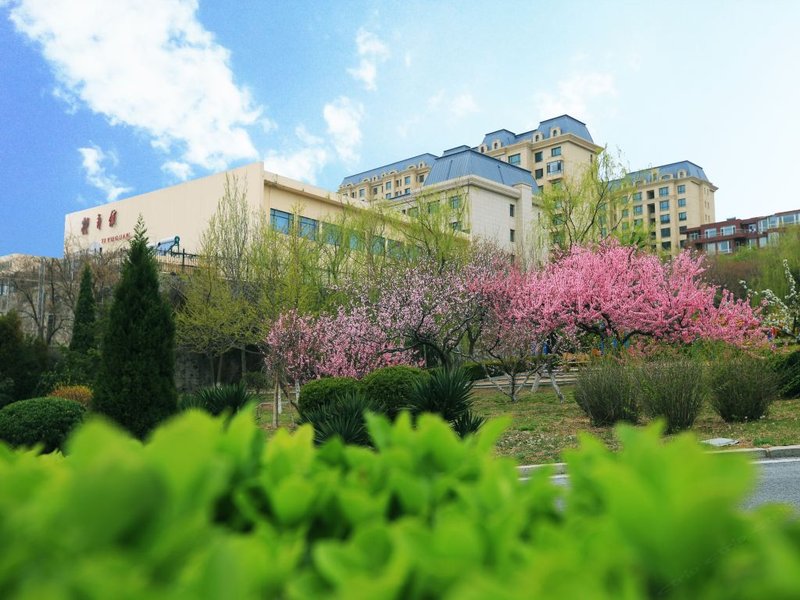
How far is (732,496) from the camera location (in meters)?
0.80

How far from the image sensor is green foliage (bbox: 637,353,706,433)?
464 inches

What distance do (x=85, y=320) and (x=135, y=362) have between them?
1870 centimetres

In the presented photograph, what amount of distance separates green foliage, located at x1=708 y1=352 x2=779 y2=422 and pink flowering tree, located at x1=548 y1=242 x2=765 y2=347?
17.6 ft

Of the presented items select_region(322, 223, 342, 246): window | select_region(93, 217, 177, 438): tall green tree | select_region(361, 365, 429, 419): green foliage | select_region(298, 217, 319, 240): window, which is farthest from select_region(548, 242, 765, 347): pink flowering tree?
select_region(298, 217, 319, 240): window

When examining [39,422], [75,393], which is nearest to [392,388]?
[39,422]

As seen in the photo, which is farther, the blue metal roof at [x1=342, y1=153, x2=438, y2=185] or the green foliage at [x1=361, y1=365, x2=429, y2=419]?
the blue metal roof at [x1=342, y1=153, x2=438, y2=185]

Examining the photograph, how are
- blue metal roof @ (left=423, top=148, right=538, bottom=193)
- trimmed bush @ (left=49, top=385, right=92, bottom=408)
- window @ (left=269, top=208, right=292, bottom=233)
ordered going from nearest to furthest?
trimmed bush @ (left=49, top=385, right=92, bottom=408) → window @ (left=269, top=208, right=292, bottom=233) → blue metal roof @ (left=423, top=148, right=538, bottom=193)

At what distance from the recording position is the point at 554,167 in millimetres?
72312

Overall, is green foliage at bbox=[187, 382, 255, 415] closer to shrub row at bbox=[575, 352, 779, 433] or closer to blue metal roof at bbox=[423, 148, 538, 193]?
shrub row at bbox=[575, 352, 779, 433]

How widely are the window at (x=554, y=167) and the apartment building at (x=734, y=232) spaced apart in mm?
27618

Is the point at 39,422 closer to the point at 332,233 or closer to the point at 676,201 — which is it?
the point at 332,233

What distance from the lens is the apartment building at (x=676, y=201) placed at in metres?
94.2

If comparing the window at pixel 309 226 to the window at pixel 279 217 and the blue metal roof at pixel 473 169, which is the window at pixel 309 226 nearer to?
the window at pixel 279 217

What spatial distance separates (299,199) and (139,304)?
28777 millimetres
